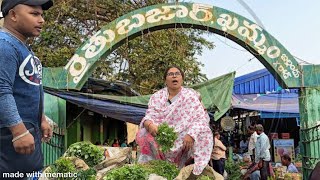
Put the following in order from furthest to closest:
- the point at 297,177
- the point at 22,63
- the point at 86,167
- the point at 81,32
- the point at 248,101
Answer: the point at 81,32, the point at 248,101, the point at 297,177, the point at 86,167, the point at 22,63

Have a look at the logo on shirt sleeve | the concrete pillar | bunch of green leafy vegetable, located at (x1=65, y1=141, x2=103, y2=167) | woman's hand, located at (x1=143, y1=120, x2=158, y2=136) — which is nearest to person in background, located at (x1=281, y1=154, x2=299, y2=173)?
the concrete pillar

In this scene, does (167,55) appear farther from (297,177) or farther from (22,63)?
(22,63)

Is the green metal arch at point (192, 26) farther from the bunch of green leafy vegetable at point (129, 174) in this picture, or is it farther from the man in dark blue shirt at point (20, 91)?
the man in dark blue shirt at point (20, 91)

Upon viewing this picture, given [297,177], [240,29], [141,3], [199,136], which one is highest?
[141,3]

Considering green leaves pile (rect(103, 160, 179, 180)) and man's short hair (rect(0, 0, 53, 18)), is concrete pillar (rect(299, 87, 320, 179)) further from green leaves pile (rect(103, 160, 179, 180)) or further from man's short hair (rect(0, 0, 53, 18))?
man's short hair (rect(0, 0, 53, 18))

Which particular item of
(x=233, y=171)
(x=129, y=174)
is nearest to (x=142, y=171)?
(x=129, y=174)

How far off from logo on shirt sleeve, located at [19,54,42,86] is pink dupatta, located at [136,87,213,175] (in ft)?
5.67

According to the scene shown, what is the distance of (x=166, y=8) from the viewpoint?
6180mm

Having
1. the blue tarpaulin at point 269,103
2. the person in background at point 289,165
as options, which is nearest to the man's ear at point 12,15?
the person in background at point 289,165

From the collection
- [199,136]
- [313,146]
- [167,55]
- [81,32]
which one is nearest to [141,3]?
[81,32]

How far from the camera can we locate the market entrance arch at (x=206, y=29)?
6.16 metres

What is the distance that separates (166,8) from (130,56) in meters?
6.39

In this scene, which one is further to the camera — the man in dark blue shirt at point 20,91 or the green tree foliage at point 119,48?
the green tree foliage at point 119,48

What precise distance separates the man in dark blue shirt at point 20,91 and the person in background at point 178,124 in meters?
1.56
